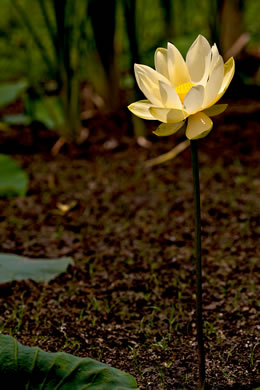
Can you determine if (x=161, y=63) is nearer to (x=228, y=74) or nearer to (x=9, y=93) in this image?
(x=228, y=74)

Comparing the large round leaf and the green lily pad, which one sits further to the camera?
the green lily pad

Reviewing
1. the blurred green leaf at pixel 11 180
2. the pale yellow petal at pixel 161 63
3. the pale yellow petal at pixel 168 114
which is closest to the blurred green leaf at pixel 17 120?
the blurred green leaf at pixel 11 180

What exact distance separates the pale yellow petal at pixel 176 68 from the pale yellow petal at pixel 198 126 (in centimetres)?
10

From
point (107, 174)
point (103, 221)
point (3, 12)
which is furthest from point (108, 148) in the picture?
point (3, 12)

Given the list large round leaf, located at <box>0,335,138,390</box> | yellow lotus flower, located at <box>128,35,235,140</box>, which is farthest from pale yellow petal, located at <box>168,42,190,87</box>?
large round leaf, located at <box>0,335,138,390</box>

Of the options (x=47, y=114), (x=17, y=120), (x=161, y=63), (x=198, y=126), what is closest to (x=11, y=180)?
(x=17, y=120)

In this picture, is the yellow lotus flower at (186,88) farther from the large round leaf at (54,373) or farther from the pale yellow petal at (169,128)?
the large round leaf at (54,373)

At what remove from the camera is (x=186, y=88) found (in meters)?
1.07

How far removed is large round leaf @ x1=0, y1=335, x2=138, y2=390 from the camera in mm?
1078

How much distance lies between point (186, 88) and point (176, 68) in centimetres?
6

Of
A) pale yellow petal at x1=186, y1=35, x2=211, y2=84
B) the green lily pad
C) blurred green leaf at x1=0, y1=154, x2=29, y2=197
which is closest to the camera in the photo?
pale yellow petal at x1=186, y1=35, x2=211, y2=84

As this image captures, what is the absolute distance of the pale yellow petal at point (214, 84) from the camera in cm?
101

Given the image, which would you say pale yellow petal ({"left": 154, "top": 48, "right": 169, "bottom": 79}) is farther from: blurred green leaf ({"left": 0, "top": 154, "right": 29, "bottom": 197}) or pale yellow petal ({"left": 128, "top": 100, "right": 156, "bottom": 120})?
blurred green leaf ({"left": 0, "top": 154, "right": 29, "bottom": 197})

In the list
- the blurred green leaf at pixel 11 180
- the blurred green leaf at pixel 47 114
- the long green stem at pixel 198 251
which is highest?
the long green stem at pixel 198 251
